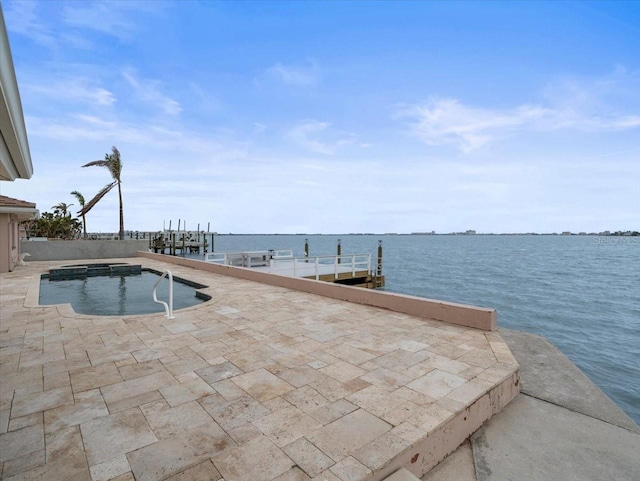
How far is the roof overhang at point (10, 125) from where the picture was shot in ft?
5.42

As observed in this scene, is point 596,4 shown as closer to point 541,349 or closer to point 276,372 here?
point 541,349

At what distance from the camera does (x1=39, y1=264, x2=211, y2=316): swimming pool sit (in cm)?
741

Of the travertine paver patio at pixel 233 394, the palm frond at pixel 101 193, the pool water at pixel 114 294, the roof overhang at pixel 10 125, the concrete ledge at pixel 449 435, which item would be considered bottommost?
the pool water at pixel 114 294

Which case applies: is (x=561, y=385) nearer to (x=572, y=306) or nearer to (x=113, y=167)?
(x=572, y=306)

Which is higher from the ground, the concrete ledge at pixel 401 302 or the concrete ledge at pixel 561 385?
the concrete ledge at pixel 401 302

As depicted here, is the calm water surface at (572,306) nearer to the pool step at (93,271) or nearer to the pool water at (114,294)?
the pool water at (114,294)

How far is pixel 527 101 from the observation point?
13.4 m

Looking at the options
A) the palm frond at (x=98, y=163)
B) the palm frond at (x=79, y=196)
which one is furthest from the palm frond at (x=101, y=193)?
the palm frond at (x=79, y=196)

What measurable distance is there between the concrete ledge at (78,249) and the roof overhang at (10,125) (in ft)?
50.5

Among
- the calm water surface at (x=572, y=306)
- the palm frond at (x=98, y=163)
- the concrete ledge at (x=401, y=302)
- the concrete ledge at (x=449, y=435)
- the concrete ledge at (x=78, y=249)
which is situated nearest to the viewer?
the concrete ledge at (x=449, y=435)

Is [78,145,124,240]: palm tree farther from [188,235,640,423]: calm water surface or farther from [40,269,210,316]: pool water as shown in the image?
[188,235,640,423]: calm water surface

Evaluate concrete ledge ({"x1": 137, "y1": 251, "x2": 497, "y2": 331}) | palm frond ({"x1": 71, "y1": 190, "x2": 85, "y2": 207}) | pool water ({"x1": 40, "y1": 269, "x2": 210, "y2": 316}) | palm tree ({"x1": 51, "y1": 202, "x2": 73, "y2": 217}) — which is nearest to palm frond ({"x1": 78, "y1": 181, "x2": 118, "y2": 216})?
pool water ({"x1": 40, "y1": 269, "x2": 210, "y2": 316})

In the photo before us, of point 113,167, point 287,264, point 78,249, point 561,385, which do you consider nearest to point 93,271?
point 78,249

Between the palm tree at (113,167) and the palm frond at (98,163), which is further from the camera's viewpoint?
the palm tree at (113,167)
